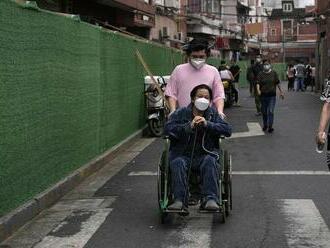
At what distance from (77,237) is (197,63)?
2440 mm

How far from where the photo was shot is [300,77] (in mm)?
40188

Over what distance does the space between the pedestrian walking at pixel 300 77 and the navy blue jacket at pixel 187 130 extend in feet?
110

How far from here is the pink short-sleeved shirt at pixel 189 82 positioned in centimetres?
A: 768

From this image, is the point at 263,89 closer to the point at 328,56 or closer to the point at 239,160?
the point at 239,160

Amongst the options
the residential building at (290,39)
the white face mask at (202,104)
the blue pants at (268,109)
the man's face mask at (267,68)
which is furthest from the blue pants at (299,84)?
the residential building at (290,39)

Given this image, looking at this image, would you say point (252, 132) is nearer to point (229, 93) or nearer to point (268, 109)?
point (268, 109)

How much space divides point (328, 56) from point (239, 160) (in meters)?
22.3

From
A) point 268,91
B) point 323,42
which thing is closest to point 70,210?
point 268,91

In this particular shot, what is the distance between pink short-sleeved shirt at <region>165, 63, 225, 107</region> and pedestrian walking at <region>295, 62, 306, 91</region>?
3267 centimetres

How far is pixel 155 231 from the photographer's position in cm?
664

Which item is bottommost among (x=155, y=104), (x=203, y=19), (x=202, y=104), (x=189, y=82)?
(x=155, y=104)

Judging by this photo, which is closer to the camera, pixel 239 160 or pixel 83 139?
pixel 83 139

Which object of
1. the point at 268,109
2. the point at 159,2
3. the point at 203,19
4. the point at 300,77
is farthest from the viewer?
the point at 203,19

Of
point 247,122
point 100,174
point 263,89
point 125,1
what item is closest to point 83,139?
point 100,174
